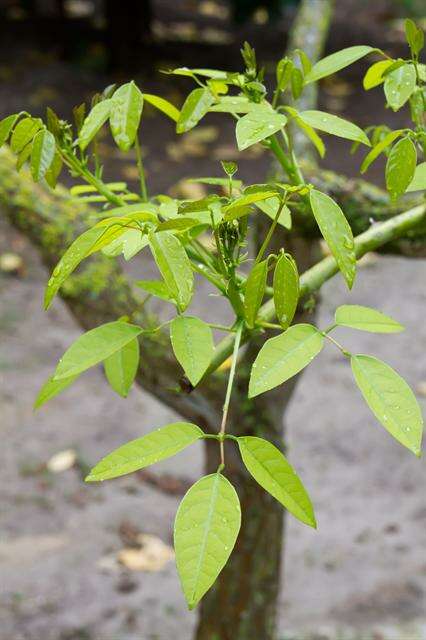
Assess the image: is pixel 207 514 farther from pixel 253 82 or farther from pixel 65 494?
pixel 65 494

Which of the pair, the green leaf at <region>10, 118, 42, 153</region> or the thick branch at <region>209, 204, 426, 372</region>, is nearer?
the green leaf at <region>10, 118, 42, 153</region>

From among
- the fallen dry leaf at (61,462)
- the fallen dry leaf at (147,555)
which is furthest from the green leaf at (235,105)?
the fallen dry leaf at (61,462)

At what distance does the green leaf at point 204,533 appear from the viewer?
27.4 inches

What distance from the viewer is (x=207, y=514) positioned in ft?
2.41

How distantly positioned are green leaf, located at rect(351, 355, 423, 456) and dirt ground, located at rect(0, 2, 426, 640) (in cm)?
214

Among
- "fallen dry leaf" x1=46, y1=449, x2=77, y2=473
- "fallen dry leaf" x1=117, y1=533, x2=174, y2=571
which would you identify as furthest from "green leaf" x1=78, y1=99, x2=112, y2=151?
"fallen dry leaf" x1=46, y1=449, x2=77, y2=473

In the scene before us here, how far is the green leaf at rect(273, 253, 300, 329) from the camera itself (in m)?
0.77

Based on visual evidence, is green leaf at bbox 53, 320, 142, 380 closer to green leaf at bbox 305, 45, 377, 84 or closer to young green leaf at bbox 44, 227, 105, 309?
young green leaf at bbox 44, 227, 105, 309

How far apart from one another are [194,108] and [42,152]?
150mm

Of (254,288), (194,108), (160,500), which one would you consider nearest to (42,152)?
(194,108)

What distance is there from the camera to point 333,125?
2.92 feet

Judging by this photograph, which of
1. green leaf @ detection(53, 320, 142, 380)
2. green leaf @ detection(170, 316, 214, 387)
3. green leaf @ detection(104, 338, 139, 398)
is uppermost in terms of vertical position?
green leaf @ detection(170, 316, 214, 387)

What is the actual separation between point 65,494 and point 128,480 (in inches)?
10.7

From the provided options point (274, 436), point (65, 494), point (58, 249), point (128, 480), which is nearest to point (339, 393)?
point (128, 480)
